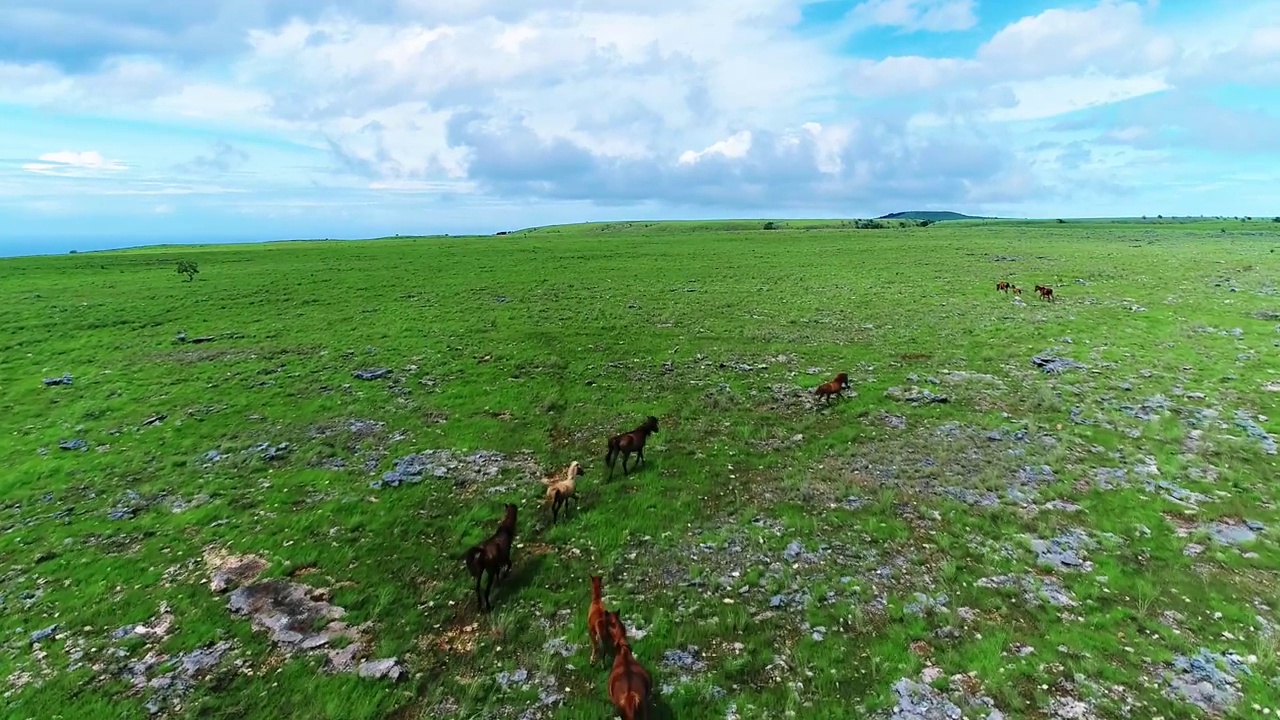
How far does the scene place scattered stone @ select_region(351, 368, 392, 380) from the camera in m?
26.6

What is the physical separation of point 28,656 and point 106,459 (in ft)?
33.6

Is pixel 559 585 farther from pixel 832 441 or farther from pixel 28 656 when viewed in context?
pixel 832 441

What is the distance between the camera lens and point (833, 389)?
75.8 ft

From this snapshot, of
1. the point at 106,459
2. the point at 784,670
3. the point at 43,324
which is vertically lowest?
the point at 784,670

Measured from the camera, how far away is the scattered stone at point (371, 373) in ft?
Result: 87.4

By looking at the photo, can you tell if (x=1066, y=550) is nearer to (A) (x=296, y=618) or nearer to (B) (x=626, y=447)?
(B) (x=626, y=447)

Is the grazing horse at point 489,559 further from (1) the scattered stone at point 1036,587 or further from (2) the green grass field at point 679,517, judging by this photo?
(1) the scattered stone at point 1036,587

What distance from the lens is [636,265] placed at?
70.2 m

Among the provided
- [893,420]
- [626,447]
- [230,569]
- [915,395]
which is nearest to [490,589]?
[230,569]

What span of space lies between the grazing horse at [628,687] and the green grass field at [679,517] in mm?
826

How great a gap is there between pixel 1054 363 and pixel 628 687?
26243 millimetres

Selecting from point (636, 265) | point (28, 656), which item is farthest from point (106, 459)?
point (636, 265)

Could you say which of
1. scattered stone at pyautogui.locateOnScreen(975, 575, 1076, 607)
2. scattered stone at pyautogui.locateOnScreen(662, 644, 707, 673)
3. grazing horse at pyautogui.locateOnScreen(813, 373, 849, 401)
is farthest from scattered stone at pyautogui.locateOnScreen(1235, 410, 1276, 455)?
scattered stone at pyautogui.locateOnScreen(662, 644, 707, 673)

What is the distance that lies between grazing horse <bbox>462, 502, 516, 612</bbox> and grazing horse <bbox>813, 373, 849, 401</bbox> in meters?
14.2
